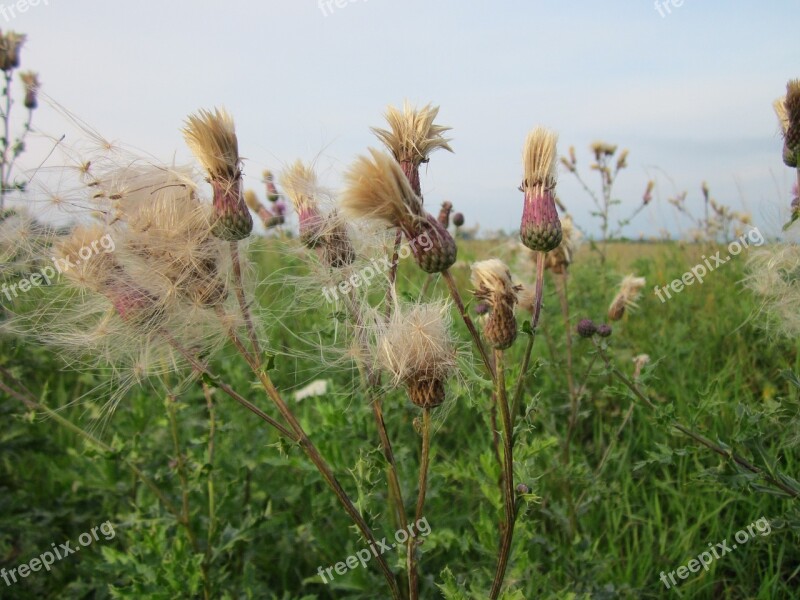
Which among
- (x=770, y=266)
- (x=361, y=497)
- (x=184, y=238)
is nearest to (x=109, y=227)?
(x=184, y=238)

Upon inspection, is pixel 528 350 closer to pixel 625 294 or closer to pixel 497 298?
pixel 497 298

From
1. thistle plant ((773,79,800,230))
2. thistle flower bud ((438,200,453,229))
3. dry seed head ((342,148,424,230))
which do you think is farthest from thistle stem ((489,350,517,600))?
thistle plant ((773,79,800,230))

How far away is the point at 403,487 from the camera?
8.60 feet

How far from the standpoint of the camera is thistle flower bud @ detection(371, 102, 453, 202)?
1840 millimetres

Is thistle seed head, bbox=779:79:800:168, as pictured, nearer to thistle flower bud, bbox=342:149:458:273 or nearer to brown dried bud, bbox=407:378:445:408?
thistle flower bud, bbox=342:149:458:273

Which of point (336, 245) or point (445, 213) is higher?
point (445, 213)

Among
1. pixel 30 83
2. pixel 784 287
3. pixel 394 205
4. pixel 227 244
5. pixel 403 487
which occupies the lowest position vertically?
pixel 403 487

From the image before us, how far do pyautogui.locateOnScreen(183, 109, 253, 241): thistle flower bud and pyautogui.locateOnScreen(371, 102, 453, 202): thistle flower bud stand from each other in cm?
46

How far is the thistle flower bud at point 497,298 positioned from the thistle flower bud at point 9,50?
3909mm

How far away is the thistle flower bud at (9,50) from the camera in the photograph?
3.96 metres

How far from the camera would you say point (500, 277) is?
1.71 m

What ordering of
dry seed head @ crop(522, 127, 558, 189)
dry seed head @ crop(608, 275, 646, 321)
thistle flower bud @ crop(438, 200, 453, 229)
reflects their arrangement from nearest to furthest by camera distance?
dry seed head @ crop(522, 127, 558, 189) < thistle flower bud @ crop(438, 200, 453, 229) < dry seed head @ crop(608, 275, 646, 321)

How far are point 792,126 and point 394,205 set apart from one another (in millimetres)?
1627

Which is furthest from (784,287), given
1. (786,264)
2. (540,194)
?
(540,194)
